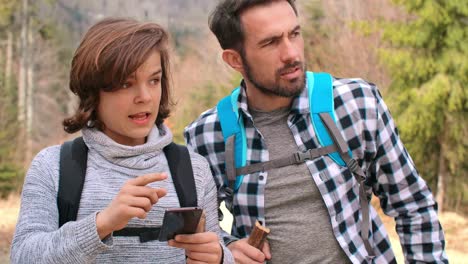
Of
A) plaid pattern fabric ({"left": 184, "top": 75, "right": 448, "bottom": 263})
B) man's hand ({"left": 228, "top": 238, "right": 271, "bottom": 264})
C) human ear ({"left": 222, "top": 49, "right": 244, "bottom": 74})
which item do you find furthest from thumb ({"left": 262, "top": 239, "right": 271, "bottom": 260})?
human ear ({"left": 222, "top": 49, "right": 244, "bottom": 74})

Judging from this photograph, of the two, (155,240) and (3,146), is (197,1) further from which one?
(155,240)

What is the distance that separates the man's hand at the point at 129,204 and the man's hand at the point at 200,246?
0.19m

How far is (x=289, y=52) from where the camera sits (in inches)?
103

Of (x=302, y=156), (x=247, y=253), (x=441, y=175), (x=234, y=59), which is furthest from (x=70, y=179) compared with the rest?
(x=441, y=175)

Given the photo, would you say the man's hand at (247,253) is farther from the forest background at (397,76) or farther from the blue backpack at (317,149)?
the forest background at (397,76)

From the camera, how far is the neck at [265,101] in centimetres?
268

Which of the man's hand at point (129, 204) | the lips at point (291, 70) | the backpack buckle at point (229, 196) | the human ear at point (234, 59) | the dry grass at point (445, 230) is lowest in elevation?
the dry grass at point (445, 230)

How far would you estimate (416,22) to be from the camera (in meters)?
14.6

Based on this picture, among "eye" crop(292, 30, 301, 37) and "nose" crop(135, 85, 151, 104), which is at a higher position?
"eye" crop(292, 30, 301, 37)

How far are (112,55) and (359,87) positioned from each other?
3.53 ft

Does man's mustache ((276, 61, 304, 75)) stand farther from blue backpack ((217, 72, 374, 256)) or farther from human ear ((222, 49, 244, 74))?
human ear ((222, 49, 244, 74))

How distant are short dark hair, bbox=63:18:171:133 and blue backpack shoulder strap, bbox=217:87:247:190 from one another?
52cm

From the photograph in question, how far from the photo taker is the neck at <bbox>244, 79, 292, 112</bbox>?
2.68m

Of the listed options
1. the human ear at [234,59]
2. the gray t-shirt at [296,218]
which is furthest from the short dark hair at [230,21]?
the gray t-shirt at [296,218]
